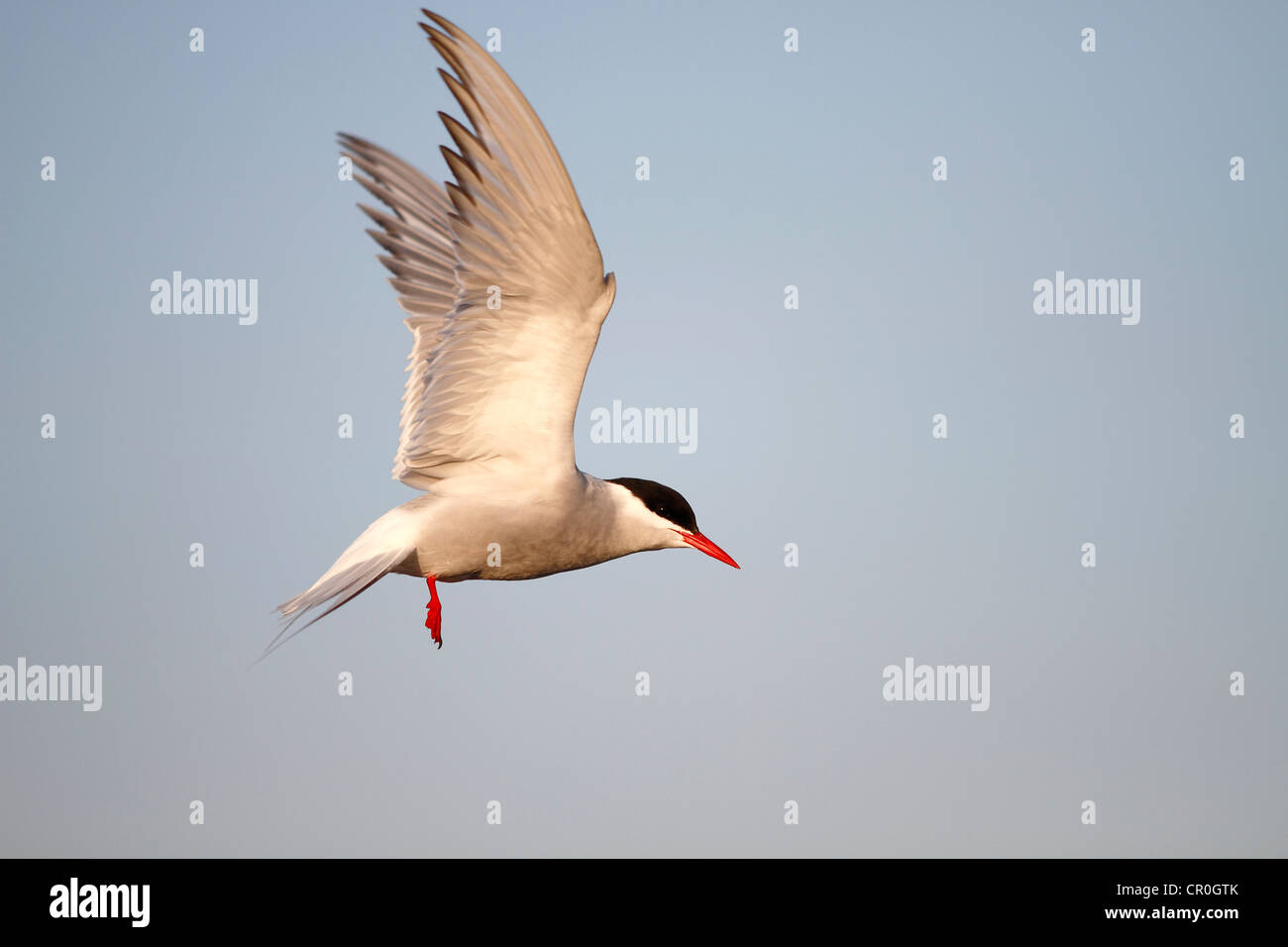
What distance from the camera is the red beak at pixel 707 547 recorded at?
6609 millimetres

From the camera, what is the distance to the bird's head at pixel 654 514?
641cm

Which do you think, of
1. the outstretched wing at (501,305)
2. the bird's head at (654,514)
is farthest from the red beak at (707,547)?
the outstretched wing at (501,305)

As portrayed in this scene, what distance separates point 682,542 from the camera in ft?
21.7

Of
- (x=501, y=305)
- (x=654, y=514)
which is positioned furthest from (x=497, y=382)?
(x=654, y=514)

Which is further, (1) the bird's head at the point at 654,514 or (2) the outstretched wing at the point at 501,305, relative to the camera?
(1) the bird's head at the point at 654,514

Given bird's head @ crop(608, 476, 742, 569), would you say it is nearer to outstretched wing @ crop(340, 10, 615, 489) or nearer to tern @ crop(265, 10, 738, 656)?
tern @ crop(265, 10, 738, 656)

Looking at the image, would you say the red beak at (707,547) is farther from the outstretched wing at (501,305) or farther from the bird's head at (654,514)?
the outstretched wing at (501,305)

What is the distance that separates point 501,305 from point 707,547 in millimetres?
1938

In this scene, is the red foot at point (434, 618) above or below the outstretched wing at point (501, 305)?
below

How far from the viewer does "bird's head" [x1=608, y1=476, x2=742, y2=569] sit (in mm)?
6410

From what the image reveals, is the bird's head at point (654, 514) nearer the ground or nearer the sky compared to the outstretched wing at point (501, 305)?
nearer the ground

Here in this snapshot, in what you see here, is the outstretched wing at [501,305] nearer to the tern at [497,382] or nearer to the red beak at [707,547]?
the tern at [497,382]

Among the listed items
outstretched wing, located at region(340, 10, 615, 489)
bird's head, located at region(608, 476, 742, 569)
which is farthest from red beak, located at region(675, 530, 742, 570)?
outstretched wing, located at region(340, 10, 615, 489)

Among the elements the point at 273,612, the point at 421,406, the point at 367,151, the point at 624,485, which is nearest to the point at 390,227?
the point at 367,151
